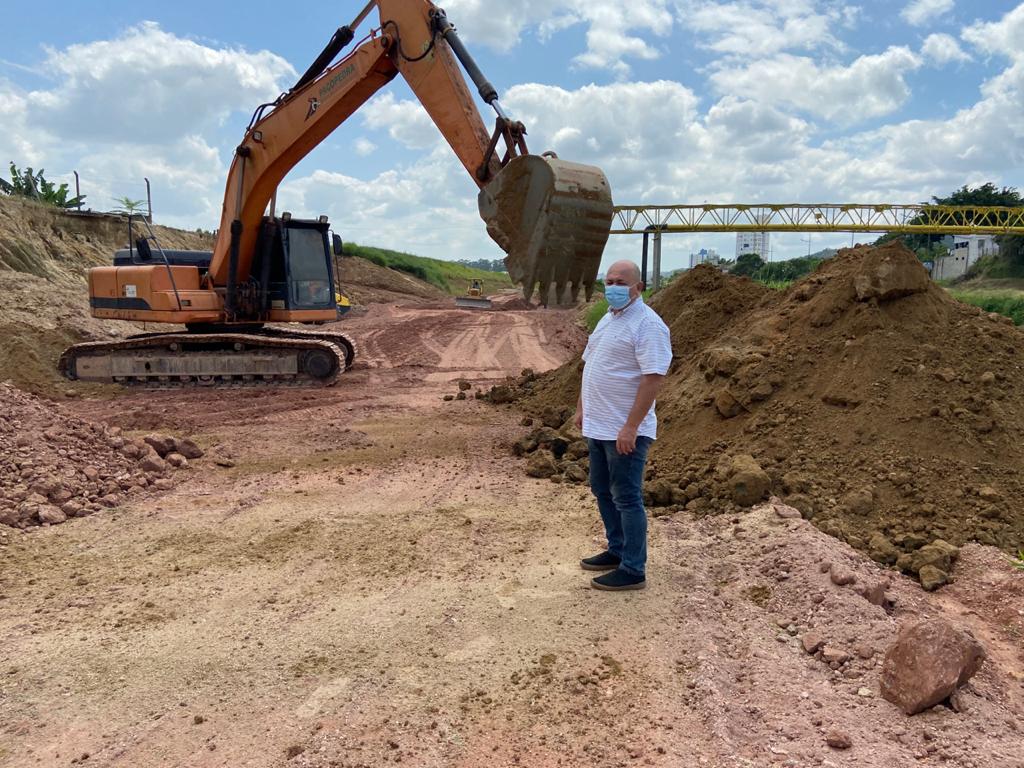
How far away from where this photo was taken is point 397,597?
405 cm

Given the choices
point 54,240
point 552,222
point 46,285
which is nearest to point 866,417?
point 552,222

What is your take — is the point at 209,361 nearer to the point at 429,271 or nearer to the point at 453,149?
the point at 453,149

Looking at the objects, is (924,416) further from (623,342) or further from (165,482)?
(165,482)

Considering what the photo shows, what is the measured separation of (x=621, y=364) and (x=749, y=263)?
114 feet

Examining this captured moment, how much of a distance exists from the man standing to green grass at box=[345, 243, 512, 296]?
134 ft

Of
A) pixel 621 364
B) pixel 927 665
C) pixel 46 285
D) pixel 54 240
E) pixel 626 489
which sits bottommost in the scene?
pixel 927 665

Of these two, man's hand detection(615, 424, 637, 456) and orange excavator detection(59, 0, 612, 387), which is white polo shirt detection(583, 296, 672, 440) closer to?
man's hand detection(615, 424, 637, 456)

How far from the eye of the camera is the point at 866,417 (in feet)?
18.3

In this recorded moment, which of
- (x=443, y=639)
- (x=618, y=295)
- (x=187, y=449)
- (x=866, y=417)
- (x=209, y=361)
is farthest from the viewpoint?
(x=209, y=361)

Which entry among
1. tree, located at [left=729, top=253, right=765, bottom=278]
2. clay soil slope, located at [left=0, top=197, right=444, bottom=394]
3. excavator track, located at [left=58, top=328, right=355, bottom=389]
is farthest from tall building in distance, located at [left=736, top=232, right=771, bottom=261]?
excavator track, located at [left=58, top=328, right=355, bottom=389]

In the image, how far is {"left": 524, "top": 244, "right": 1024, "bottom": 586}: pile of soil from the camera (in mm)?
4750

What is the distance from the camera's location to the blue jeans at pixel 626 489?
3.97 meters

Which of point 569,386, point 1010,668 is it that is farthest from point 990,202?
point 1010,668

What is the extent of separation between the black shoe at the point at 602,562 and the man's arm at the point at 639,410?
885mm
